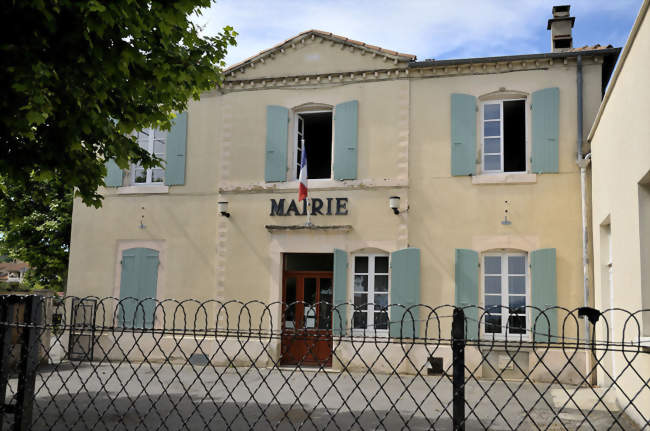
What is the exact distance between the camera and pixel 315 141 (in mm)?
13516

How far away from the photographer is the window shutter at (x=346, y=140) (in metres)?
11.7

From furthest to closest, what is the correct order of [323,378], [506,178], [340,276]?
[340,276] < [506,178] < [323,378]

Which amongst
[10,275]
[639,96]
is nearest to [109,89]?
[639,96]

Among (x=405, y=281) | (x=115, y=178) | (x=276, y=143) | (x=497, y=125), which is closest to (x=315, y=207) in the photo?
(x=276, y=143)

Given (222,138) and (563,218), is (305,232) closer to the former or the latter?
(222,138)

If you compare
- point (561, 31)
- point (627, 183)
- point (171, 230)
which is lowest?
point (171, 230)

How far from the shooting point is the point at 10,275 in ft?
264

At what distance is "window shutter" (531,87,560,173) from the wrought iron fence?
103 inches

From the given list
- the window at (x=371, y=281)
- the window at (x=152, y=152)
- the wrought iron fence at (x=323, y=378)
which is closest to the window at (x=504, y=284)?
the wrought iron fence at (x=323, y=378)

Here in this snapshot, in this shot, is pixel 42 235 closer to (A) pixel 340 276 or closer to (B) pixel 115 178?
(B) pixel 115 178

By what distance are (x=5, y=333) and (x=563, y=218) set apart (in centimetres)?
916

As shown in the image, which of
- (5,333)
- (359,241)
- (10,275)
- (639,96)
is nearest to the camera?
(5,333)

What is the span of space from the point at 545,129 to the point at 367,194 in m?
3.43

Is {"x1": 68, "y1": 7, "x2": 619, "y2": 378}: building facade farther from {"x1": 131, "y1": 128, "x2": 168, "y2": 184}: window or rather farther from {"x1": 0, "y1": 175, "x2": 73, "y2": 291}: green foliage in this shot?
{"x1": 0, "y1": 175, "x2": 73, "y2": 291}: green foliage
